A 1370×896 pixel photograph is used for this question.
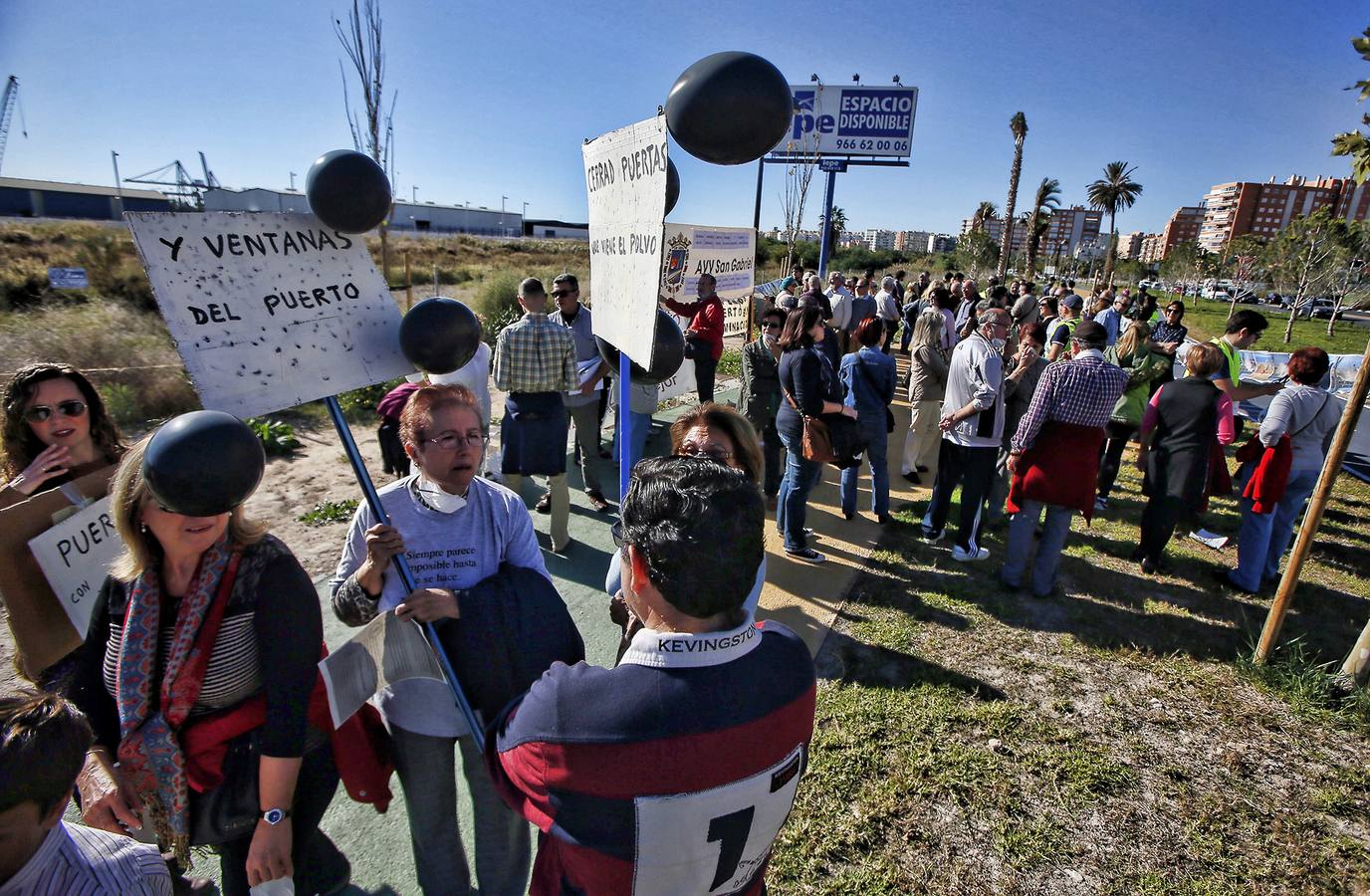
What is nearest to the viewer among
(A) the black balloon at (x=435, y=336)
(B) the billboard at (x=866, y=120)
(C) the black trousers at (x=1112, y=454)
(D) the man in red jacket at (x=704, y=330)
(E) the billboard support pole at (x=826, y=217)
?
(A) the black balloon at (x=435, y=336)

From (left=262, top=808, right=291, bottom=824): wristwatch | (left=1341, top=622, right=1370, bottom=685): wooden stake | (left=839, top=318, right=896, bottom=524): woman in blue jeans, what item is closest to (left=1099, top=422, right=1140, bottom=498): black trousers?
(left=839, top=318, right=896, bottom=524): woman in blue jeans

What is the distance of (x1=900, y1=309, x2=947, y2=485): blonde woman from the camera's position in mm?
6129

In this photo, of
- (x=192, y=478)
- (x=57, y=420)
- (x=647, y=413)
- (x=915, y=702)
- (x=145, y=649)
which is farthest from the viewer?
(x=647, y=413)

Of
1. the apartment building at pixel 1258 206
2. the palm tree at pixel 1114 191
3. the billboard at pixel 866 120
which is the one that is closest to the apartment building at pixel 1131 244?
the apartment building at pixel 1258 206

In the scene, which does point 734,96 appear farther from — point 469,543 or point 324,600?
point 324,600

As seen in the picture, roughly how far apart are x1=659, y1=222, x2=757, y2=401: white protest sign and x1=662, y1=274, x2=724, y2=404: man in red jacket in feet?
0.64

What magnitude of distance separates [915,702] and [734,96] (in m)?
3.02

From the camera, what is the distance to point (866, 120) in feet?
62.0

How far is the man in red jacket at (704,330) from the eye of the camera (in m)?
7.16

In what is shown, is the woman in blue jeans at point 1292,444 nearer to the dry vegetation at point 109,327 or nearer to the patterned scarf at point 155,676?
the patterned scarf at point 155,676

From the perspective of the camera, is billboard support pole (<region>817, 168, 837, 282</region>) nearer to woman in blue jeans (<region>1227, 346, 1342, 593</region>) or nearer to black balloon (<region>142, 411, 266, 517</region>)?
woman in blue jeans (<region>1227, 346, 1342, 593</region>)

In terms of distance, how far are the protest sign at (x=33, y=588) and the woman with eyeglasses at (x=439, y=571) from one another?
1003mm

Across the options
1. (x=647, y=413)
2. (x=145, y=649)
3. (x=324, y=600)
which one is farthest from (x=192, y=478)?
(x=647, y=413)

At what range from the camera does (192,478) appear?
4.29 feet
